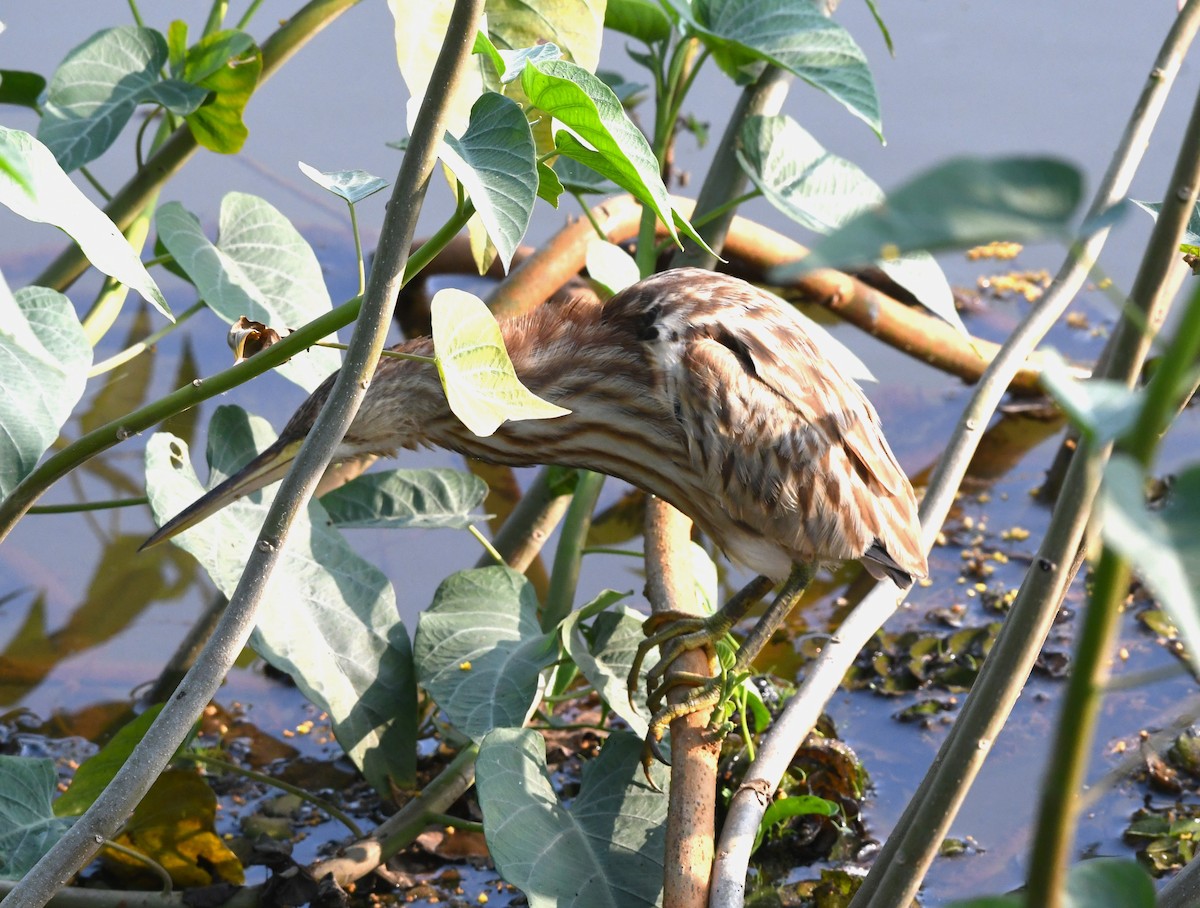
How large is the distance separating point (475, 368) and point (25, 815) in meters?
0.92

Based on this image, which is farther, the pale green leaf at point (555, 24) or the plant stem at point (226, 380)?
the pale green leaf at point (555, 24)

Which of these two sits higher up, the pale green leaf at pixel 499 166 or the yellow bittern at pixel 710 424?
the pale green leaf at pixel 499 166

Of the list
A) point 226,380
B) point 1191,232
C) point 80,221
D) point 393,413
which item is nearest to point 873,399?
point 393,413

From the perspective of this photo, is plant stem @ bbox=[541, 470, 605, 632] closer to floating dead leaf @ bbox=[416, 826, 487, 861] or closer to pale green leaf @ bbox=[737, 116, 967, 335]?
floating dead leaf @ bbox=[416, 826, 487, 861]

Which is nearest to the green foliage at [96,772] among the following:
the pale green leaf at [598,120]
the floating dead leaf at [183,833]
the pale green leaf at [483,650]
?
the floating dead leaf at [183,833]

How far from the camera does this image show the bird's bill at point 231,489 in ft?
4.83

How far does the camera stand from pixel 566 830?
4.74 ft

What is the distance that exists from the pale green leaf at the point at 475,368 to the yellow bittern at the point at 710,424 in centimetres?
59

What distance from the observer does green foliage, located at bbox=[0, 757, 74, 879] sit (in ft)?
4.78

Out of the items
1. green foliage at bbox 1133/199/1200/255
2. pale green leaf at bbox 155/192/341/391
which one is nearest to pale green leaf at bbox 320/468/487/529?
pale green leaf at bbox 155/192/341/391

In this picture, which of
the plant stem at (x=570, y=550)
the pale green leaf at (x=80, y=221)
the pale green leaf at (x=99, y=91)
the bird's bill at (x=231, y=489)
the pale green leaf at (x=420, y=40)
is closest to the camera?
the pale green leaf at (x=80, y=221)

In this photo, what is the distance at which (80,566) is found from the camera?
8.15 feet

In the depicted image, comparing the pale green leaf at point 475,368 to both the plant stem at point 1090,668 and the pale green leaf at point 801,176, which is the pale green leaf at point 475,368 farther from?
the pale green leaf at point 801,176

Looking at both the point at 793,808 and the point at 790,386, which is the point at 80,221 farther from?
the point at 793,808
